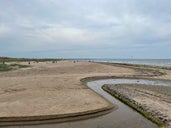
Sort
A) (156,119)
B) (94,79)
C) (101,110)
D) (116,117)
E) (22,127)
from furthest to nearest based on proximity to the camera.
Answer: (94,79)
(101,110)
(116,117)
(156,119)
(22,127)

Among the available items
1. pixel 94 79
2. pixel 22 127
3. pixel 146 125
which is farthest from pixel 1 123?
pixel 94 79

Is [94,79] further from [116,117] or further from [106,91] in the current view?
[116,117]

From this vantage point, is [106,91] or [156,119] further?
[106,91]

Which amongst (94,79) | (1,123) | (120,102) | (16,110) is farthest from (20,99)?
(94,79)

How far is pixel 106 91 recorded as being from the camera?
A: 98.4 feet

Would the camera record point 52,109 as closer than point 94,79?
Yes

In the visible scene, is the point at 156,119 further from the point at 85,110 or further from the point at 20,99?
the point at 20,99

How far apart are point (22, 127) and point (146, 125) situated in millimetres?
7502

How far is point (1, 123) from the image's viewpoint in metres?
16.4

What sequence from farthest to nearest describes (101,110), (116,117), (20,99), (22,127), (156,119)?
(20,99) → (101,110) → (116,117) → (156,119) → (22,127)

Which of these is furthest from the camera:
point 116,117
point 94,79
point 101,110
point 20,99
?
point 94,79

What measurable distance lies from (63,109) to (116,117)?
3.91 metres

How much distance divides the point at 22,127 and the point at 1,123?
1565 mm

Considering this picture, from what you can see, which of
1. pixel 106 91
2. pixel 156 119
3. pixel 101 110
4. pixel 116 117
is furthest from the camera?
pixel 106 91
